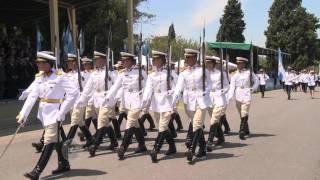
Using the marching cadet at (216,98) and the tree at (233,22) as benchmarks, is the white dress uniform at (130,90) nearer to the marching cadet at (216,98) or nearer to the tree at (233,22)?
the marching cadet at (216,98)

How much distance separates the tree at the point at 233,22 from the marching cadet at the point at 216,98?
64339 millimetres

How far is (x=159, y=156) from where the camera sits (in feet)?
35.9

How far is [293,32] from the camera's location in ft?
252

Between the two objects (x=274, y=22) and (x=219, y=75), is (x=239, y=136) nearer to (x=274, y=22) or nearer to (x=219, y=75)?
(x=219, y=75)

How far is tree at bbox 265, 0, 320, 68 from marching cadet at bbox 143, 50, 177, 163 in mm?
66871

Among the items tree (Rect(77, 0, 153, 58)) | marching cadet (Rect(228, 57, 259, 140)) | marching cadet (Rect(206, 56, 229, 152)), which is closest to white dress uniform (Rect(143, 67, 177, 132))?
marching cadet (Rect(206, 56, 229, 152))

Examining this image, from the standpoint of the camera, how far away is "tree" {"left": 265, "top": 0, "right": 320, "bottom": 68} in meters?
76.7

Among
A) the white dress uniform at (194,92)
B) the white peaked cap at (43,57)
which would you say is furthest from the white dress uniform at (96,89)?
the white peaked cap at (43,57)

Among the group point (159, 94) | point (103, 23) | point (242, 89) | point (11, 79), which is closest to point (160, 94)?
point (159, 94)

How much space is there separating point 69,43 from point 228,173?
513 inches

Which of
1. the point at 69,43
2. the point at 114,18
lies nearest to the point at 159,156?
the point at 69,43

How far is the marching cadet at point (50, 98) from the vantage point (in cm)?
887

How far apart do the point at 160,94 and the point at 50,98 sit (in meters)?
2.53

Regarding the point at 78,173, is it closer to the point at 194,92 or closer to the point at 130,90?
the point at 130,90
